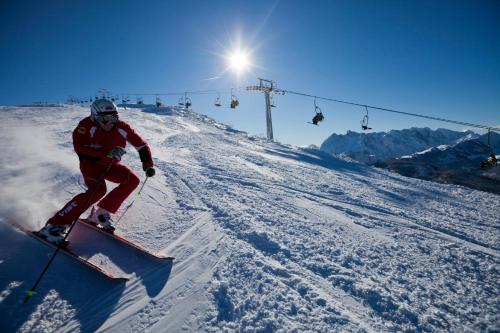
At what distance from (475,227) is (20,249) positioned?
30.0ft

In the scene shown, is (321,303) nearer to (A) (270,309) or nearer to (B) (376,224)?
(A) (270,309)

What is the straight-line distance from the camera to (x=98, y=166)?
4680 millimetres

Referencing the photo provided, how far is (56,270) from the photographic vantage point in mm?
3477

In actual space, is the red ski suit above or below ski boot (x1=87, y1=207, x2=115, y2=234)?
above

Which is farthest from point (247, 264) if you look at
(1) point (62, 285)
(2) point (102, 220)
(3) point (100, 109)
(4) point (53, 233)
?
(3) point (100, 109)

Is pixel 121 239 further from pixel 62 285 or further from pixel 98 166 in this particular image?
pixel 98 166

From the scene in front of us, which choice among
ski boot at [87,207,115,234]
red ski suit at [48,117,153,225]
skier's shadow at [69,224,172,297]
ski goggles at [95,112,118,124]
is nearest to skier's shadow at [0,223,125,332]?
skier's shadow at [69,224,172,297]

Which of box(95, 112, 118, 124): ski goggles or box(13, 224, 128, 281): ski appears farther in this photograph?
box(95, 112, 118, 124): ski goggles

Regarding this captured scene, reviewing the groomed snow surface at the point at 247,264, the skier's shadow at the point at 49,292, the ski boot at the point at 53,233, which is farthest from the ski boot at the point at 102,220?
the skier's shadow at the point at 49,292

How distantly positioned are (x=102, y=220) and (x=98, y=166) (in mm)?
915

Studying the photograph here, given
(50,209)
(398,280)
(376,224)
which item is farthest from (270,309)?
(50,209)

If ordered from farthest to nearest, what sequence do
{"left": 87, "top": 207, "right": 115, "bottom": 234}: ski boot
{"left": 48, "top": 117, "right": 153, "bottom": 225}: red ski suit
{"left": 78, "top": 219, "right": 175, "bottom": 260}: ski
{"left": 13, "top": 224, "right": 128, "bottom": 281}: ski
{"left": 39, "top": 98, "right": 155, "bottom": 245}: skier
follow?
{"left": 87, "top": 207, "right": 115, "bottom": 234}: ski boot, {"left": 39, "top": 98, "right": 155, "bottom": 245}: skier, {"left": 48, "top": 117, "right": 153, "bottom": 225}: red ski suit, {"left": 78, "top": 219, "right": 175, "bottom": 260}: ski, {"left": 13, "top": 224, "right": 128, "bottom": 281}: ski

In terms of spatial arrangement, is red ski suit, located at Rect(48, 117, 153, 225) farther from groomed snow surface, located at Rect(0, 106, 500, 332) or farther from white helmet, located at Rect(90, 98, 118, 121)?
groomed snow surface, located at Rect(0, 106, 500, 332)

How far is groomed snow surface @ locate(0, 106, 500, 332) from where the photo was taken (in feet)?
9.81
